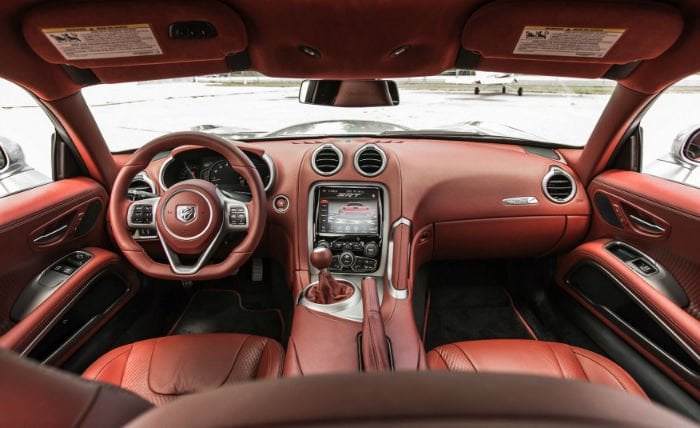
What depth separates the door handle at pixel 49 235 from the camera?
1841mm

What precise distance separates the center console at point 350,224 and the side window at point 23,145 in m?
1.46

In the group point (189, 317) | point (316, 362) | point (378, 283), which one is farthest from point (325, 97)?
point (189, 317)

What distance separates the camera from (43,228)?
72.9 inches

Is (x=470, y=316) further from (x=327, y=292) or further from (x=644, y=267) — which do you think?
(x=327, y=292)

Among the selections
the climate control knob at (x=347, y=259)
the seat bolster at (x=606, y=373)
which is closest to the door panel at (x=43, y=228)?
the climate control knob at (x=347, y=259)

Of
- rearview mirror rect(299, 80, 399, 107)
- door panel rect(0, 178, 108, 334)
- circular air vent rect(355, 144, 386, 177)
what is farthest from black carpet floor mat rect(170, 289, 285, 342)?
rearview mirror rect(299, 80, 399, 107)

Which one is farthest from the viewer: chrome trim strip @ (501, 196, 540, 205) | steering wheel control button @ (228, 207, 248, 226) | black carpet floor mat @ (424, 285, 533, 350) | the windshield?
black carpet floor mat @ (424, 285, 533, 350)

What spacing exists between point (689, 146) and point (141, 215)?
2.88m

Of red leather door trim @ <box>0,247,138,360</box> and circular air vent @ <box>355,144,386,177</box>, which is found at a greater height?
circular air vent @ <box>355,144,386,177</box>

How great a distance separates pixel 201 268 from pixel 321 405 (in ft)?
5.10

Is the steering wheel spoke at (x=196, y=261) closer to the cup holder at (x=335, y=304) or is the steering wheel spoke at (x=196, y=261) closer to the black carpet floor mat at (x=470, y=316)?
the cup holder at (x=335, y=304)

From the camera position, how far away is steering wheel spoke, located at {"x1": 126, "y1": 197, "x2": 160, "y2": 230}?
193 centimetres

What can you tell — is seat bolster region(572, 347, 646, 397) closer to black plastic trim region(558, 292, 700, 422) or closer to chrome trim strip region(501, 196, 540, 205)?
black plastic trim region(558, 292, 700, 422)

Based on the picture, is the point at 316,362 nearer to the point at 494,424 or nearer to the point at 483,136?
the point at 494,424
